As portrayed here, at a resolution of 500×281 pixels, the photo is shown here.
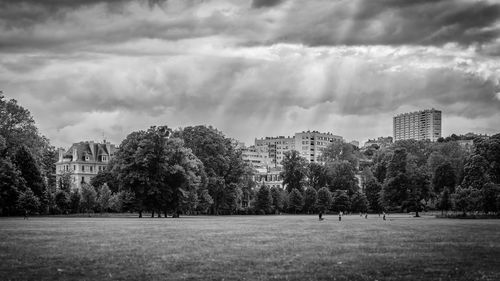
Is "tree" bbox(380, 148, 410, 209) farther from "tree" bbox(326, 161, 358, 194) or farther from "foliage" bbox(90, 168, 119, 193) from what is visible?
"foliage" bbox(90, 168, 119, 193)

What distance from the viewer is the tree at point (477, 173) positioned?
332 feet

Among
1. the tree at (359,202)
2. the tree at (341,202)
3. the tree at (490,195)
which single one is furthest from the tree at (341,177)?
the tree at (490,195)

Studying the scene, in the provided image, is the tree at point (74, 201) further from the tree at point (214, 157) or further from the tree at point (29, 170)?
the tree at point (29, 170)

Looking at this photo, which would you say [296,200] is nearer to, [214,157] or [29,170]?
[214,157]

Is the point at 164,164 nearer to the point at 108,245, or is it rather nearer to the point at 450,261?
the point at 108,245

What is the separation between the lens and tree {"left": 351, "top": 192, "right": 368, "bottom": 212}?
516ft

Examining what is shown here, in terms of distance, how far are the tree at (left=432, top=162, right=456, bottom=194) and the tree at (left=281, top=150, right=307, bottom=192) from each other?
3671cm

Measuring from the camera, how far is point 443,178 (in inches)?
5782

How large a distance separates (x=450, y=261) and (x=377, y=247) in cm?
716

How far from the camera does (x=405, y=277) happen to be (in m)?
22.9

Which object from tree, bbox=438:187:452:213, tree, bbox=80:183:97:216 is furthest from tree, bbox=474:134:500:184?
tree, bbox=80:183:97:216

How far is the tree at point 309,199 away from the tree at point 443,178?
29.0 meters

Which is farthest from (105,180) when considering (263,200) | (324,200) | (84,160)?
(324,200)

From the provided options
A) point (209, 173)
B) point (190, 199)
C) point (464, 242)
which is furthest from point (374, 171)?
point (464, 242)
